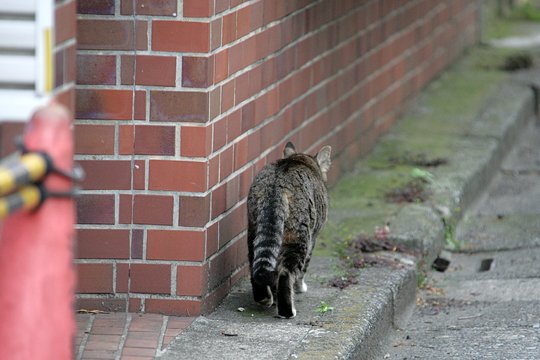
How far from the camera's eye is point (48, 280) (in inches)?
111

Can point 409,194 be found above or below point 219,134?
below

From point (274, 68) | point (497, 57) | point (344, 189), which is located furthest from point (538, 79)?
point (274, 68)

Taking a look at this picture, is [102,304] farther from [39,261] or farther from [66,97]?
[39,261]

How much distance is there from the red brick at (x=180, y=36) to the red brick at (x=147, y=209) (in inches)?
26.1

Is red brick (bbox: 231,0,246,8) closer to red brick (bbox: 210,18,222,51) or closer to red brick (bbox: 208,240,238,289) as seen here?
red brick (bbox: 210,18,222,51)

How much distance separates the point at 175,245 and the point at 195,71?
2.56 feet

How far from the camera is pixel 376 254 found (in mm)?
→ 6367

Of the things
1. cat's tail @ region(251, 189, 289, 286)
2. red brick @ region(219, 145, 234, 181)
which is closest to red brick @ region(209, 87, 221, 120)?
red brick @ region(219, 145, 234, 181)

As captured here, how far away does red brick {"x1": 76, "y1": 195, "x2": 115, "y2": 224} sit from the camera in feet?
16.6

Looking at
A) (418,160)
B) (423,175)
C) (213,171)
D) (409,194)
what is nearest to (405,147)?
(418,160)

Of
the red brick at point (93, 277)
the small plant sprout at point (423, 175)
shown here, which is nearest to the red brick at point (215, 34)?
the red brick at point (93, 277)

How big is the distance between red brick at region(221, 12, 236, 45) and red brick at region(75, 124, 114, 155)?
2.25 ft

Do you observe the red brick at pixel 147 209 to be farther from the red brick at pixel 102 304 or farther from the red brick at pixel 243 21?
the red brick at pixel 243 21

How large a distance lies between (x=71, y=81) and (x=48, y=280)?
90 cm
